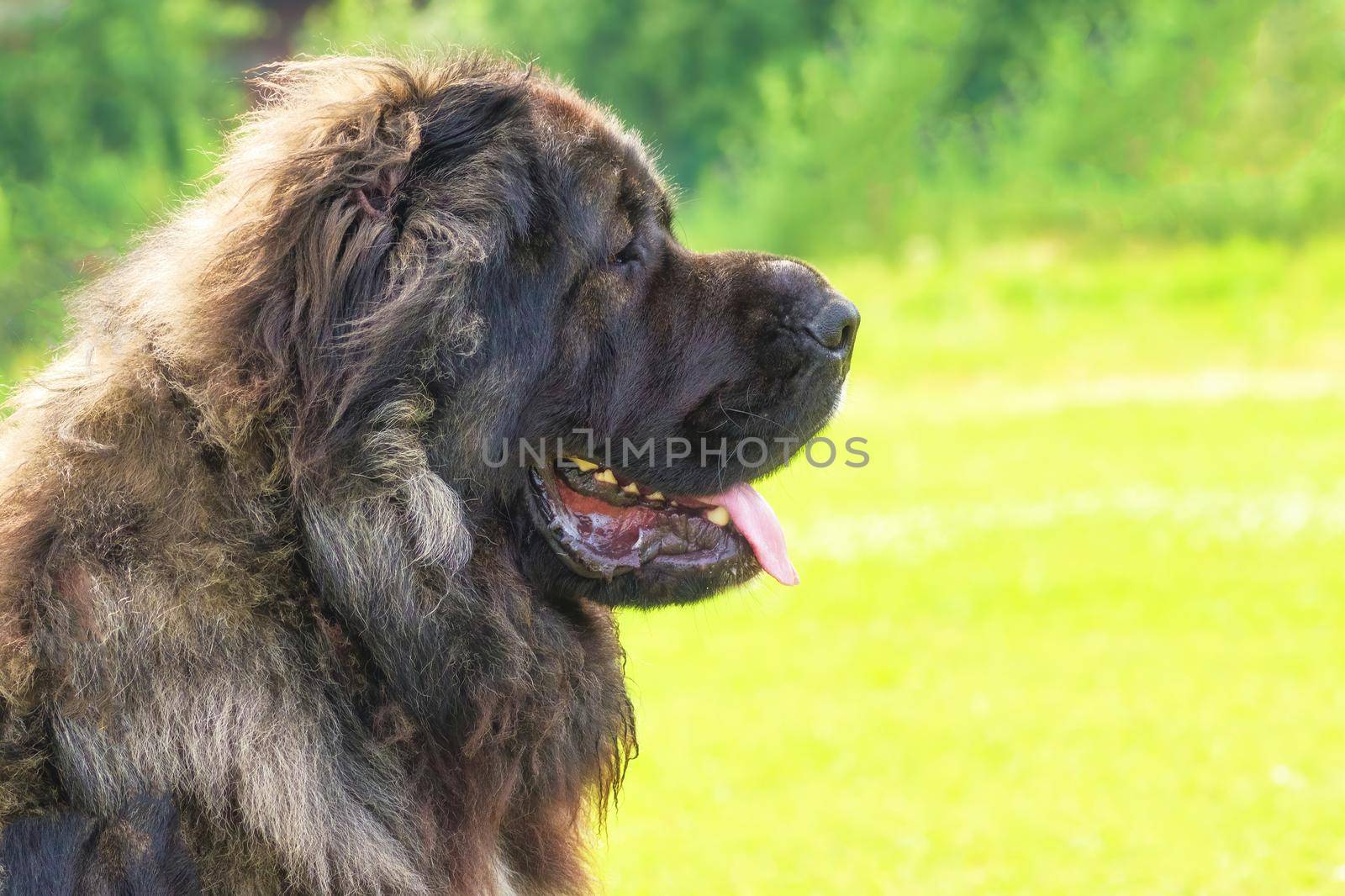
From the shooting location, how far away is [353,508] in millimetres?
2471

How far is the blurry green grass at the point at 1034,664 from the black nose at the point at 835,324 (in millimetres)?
608

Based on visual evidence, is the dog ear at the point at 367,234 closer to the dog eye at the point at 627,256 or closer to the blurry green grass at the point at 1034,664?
the dog eye at the point at 627,256

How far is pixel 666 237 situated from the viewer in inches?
122

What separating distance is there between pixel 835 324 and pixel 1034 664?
453 cm

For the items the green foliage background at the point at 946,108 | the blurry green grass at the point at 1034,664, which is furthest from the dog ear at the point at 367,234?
the green foliage background at the point at 946,108

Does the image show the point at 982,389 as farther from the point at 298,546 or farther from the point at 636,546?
the point at 298,546

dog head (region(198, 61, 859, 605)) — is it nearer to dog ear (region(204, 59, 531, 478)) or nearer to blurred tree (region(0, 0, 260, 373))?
dog ear (region(204, 59, 531, 478))

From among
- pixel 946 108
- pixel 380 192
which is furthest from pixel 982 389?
pixel 380 192

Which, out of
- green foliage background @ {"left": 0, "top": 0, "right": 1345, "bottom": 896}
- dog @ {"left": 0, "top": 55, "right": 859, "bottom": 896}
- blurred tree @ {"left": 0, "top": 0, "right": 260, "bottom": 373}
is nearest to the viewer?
dog @ {"left": 0, "top": 55, "right": 859, "bottom": 896}

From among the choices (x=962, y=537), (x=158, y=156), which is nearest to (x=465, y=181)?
(x=962, y=537)

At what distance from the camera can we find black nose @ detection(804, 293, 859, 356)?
3.08m

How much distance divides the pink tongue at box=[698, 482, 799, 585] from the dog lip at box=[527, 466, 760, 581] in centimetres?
3

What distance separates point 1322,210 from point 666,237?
658 inches

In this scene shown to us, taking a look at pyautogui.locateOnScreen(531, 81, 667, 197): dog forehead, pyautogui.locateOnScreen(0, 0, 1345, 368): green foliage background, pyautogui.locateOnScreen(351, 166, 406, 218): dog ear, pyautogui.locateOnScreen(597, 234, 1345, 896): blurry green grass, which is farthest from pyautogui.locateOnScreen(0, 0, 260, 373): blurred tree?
pyautogui.locateOnScreen(351, 166, 406, 218): dog ear
